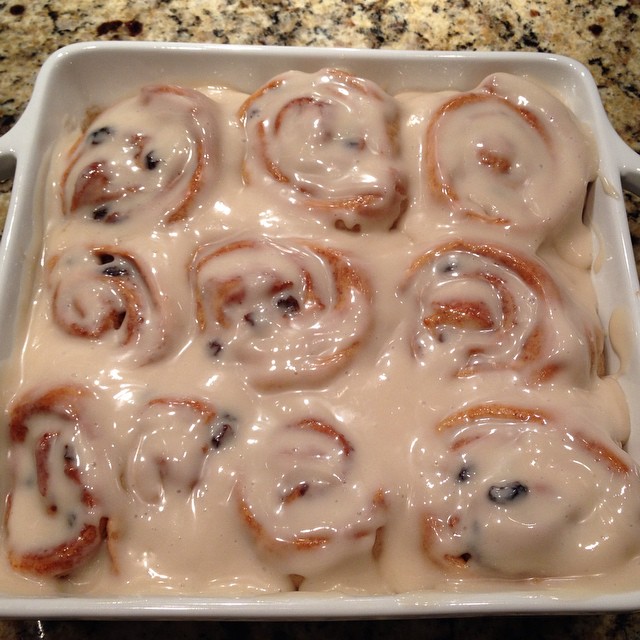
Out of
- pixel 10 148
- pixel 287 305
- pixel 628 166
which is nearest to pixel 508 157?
pixel 628 166

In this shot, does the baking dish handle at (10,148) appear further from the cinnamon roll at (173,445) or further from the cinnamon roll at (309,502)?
the cinnamon roll at (309,502)

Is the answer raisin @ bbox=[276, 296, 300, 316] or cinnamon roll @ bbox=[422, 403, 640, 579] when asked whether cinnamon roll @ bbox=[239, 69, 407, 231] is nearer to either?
raisin @ bbox=[276, 296, 300, 316]

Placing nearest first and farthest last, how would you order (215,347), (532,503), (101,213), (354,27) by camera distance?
(532,503) < (215,347) < (101,213) < (354,27)

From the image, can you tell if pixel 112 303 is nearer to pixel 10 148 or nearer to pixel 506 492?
pixel 10 148

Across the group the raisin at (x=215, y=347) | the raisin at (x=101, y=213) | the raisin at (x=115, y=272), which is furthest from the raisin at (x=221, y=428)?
the raisin at (x=101, y=213)

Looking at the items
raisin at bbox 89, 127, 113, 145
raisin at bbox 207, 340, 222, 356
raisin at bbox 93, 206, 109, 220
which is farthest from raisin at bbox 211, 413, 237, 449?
raisin at bbox 89, 127, 113, 145
